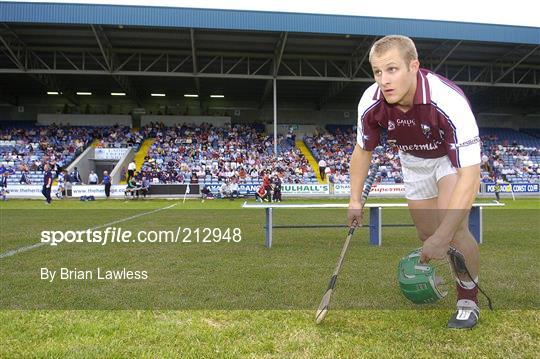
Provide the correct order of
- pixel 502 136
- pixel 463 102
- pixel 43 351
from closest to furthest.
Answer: pixel 43 351 → pixel 463 102 → pixel 502 136

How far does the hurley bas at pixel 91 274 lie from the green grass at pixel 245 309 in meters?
0.17

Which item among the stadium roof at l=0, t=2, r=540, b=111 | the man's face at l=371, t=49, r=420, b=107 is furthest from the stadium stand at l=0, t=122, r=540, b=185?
the man's face at l=371, t=49, r=420, b=107

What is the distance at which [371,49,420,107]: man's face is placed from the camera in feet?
10.1

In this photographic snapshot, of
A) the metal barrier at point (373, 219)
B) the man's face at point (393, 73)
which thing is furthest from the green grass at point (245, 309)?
the man's face at point (393, 73)

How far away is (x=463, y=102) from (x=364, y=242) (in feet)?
19.7

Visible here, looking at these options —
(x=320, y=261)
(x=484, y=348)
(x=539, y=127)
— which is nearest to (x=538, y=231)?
(x=320, y=261)

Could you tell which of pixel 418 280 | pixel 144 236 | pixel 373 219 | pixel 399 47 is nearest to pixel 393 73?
pixel 399 47

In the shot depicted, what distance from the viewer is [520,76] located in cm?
3750

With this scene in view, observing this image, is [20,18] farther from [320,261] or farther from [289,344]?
[289,344]

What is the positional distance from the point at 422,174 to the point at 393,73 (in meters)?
0.99

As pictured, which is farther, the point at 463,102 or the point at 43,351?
the point at 463,102

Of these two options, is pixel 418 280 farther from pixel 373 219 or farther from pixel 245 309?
pixel 373 219

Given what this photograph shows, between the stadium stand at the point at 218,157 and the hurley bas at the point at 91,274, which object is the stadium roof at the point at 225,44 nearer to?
the stadium stand at the point at 218,157

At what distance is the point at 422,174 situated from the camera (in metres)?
3.76
